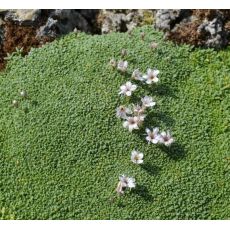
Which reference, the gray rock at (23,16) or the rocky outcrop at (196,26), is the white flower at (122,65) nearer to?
the rocky outcrop at (196,26)

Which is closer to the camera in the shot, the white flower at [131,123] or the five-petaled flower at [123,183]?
the five-petaled flower at [123,183]

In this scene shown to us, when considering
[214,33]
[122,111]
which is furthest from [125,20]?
[122,111]

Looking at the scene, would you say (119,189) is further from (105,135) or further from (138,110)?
(138,110)

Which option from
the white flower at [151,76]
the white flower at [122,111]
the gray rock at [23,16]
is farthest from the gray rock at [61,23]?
the white flower at [122,111]

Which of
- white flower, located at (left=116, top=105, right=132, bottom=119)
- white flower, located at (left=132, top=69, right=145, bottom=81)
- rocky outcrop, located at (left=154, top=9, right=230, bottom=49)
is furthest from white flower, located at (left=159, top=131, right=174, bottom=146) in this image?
rocky outcrop, located at (left=154, top=9, right=230, bottom=49)

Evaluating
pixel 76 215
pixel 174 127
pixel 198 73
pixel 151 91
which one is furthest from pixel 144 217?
pixel 198 73

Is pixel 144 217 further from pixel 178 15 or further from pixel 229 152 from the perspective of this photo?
pixel 178 15
